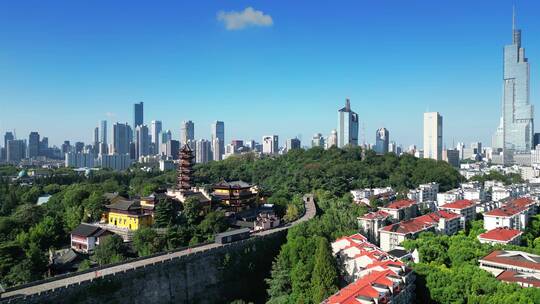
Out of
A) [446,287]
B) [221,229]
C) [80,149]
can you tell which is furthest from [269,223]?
[80,149]

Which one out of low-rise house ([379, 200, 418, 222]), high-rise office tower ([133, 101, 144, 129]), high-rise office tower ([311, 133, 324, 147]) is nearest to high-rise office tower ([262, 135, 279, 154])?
high-rise office tower ([311, 133, 324, 147])

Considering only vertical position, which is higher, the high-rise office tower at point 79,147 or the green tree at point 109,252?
the high-rise office tower at point 79,147

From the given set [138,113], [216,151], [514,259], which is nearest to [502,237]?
[514,259]

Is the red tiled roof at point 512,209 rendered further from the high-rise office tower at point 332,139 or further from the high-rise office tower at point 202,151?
the high-rise office tower at point 202,151

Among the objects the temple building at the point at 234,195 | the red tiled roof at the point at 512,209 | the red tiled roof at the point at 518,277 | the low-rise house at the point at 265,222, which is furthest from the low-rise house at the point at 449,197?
the red tiled roof at the point at 518,277

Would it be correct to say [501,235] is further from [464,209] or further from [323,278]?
[323,278]

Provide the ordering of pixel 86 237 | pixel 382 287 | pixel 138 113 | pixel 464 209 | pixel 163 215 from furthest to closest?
pixel 138 113 → pixel 464 209 → pixel 163 215 → pixel 86 237 → pixel 382 287

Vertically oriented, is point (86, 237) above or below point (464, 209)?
below
